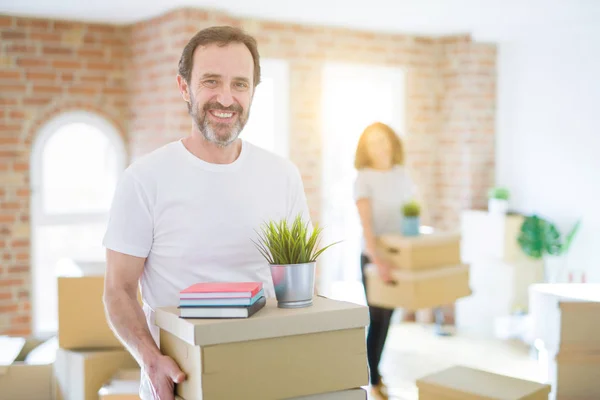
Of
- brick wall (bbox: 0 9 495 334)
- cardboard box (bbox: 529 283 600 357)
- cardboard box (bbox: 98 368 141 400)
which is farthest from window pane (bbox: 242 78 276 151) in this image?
cardboard box (bbox: 529 283 600 357)

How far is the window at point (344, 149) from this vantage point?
5.75 metres

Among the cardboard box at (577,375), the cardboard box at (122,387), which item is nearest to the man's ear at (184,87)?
the cardboard box at (122,387)

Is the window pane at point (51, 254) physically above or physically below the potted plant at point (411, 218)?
below

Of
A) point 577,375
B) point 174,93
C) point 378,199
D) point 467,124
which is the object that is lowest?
point 577,375

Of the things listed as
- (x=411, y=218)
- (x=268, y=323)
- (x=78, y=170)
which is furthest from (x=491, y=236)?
(x=268, y=323)

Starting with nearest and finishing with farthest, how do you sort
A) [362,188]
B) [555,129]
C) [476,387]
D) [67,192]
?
1. [476,387]
2. [362,188]
3. [67,192]
4. [555,129]

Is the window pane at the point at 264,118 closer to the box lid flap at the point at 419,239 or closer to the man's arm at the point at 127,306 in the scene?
the box lid flap at the point at 419,239

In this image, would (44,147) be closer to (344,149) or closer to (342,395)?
(344,149)

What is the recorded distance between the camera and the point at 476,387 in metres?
2.17

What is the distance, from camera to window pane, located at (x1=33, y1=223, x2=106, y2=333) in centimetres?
527

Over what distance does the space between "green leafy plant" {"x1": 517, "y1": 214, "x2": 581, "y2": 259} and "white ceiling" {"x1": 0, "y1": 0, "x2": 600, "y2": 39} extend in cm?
151

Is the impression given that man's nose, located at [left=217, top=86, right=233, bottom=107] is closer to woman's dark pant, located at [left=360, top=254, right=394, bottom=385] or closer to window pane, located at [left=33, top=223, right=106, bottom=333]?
woman's dark pant, located at [left=360, top=254, right=394, bottom=385]

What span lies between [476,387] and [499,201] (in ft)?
12.1

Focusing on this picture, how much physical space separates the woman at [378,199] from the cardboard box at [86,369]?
4.75 feet
